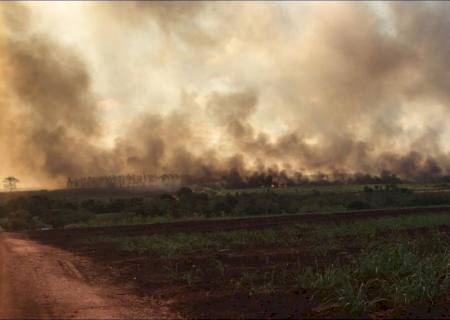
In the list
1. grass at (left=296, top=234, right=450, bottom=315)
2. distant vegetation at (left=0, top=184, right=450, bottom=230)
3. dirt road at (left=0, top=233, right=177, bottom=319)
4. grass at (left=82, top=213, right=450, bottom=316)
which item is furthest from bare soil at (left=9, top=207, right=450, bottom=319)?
distant vegetation at (left=0, top=184, right=450, bottom=230)

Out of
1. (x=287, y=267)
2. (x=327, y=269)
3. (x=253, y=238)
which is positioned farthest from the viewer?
(x=253, y=238)

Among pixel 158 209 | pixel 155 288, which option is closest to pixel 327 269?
pixel 155 288

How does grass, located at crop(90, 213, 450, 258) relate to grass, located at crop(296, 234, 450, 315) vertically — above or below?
below

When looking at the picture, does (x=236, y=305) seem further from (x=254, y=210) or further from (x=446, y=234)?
(x=254, y=210)

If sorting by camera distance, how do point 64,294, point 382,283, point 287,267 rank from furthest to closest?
1. point 287,267
2. point 64,294
3. point 382,283

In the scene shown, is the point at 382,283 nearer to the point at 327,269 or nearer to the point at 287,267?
the point at 327,269

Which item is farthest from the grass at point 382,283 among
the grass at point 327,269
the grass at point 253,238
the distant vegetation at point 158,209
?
the distant vegetation at point 158,209

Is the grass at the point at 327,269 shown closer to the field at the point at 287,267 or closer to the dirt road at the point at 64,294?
the field at the point at 287,267

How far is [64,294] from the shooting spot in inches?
614

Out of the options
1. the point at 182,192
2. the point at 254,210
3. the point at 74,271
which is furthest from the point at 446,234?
the point at 182,192

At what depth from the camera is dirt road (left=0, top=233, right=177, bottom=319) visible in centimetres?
1312

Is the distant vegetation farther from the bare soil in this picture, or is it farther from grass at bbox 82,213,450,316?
the bare soil

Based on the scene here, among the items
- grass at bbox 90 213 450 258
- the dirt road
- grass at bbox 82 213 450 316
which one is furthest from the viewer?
grass at bbox 90 213 450 258

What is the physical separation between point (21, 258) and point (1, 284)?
8213 millimetres
